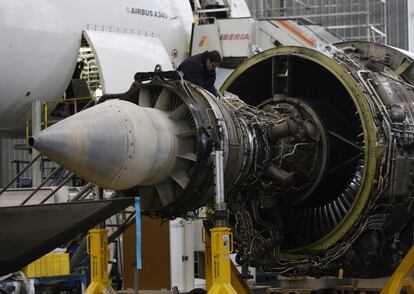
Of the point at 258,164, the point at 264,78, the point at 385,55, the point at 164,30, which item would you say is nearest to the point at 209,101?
the point at 258,164

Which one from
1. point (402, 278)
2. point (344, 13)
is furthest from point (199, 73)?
point (344, 13)

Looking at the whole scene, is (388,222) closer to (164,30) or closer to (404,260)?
(404,260)

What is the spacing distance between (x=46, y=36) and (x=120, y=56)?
3.96ft

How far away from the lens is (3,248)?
5.93 m

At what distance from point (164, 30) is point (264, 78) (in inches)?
289

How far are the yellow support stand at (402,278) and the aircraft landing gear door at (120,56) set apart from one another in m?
6.84

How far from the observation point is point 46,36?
12562 mm

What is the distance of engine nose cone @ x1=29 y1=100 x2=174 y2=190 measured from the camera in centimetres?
494

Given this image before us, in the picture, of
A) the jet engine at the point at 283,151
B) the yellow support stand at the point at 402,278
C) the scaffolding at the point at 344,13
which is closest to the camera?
the jet engine at the point at 283,151

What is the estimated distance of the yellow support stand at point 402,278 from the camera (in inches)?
259

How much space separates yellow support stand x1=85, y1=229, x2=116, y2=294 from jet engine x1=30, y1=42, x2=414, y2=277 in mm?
443

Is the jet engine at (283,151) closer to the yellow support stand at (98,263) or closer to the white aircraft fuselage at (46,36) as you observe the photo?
the yellow support stand at (98,263)

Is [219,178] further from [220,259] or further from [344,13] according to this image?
[344,13]

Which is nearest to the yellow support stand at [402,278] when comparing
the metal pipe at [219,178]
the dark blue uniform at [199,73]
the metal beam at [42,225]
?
the metal pipe at [219,178]
